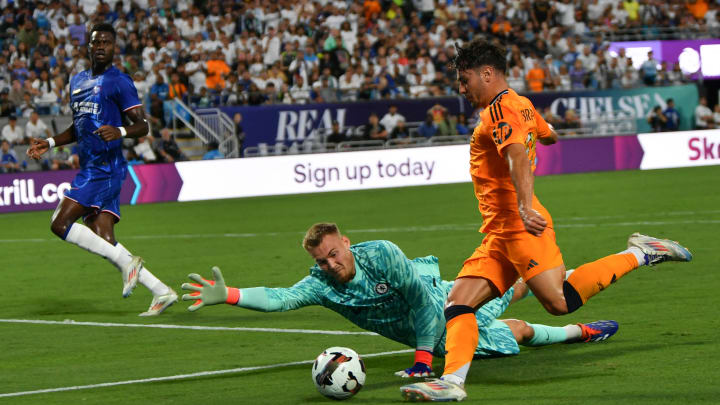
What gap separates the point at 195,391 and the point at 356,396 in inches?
38.5

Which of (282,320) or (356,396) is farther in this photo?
(282,320)

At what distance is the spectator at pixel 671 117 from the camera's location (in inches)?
1320

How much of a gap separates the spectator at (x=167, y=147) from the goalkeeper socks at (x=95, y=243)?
1552 centimetres

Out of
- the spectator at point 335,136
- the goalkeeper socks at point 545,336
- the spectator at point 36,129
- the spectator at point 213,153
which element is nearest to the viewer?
the goalkeeper socks at point 545,336

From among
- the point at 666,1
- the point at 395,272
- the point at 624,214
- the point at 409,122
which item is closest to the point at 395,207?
the point at 624,214

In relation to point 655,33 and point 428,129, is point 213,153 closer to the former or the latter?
point 428,129

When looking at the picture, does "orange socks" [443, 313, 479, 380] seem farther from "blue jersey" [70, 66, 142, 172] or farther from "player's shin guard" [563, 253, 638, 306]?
"blue jersey" [70, 66, 142, 172]

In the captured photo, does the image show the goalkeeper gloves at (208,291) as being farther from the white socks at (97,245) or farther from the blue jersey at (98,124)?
the blue jersey at (98,124)

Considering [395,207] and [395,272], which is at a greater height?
[395,272]

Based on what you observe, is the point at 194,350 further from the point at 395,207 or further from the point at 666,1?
the point at 666,1

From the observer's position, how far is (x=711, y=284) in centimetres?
1084

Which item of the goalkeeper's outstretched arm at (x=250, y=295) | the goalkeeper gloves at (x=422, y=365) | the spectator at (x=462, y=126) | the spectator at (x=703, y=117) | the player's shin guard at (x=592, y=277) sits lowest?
the spectator at (x=703, y=117)

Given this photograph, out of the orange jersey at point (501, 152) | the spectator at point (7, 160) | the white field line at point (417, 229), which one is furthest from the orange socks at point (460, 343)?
the spectator at point (7, 160)

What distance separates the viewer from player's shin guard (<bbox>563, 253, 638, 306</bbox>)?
695 cm
